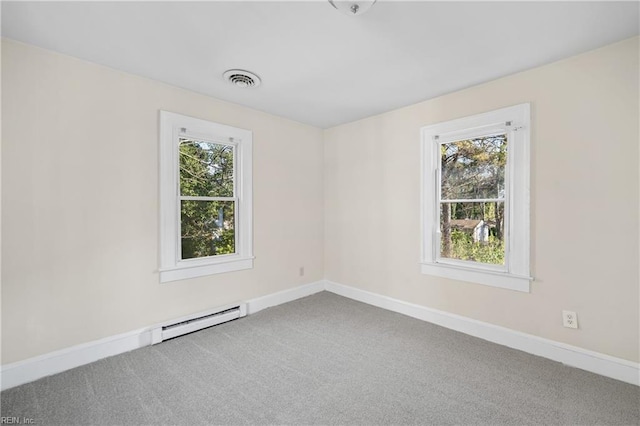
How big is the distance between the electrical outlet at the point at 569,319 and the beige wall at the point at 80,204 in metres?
3.17

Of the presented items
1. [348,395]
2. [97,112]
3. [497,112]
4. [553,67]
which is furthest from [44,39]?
[553,67]

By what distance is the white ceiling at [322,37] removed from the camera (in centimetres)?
168

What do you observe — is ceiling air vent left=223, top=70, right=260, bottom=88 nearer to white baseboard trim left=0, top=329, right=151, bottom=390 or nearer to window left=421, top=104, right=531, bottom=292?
window left=421, top=104, right=531, bottom=292

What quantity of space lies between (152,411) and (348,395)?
4.04 ft

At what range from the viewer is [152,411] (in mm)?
1728

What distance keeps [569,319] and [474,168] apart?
1493 millimetres

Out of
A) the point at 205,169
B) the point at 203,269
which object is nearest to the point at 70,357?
the point at 203,269

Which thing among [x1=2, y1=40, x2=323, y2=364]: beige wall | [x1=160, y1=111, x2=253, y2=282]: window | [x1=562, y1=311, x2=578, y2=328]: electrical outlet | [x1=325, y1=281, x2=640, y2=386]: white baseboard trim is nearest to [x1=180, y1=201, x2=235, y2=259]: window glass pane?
[x1=160, y1=111, x2=253, y2=282]: window

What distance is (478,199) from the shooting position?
280 centimetres

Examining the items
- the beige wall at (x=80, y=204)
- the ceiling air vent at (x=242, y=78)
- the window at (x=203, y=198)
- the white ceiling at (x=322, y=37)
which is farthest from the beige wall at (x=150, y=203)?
the ceiling air vent at (x=242, y=78)

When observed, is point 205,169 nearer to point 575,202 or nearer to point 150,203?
point 150,203

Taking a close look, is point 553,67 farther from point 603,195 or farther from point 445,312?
point 445,312

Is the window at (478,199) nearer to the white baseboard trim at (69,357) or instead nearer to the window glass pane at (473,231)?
the window glass pane at (473,231)

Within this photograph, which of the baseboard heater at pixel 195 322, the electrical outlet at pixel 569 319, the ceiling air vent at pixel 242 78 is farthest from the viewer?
the baseboard heater at pixel 195 322
